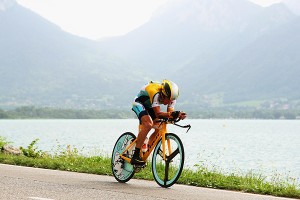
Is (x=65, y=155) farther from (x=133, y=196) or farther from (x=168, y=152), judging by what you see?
(x=133, y=196)

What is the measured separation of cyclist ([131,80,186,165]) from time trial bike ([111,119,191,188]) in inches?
6.1

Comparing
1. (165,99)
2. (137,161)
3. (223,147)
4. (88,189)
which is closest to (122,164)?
(137,161)

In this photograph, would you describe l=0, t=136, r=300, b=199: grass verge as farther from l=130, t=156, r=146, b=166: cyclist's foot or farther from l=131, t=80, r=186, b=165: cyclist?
l=131, t=80, r=186, b=165: cyclist

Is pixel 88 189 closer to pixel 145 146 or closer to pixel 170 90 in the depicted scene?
pixel 145 146

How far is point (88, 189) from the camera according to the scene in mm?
10383

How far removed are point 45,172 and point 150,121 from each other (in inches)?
125

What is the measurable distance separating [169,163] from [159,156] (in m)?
0.49

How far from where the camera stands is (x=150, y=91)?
37.4 feet

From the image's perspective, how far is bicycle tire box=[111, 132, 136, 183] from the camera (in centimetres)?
1205

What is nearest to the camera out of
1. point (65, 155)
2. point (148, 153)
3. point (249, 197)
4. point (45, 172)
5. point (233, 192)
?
point (249, 197)

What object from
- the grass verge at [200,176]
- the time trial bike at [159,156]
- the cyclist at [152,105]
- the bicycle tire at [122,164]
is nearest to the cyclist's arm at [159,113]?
the cyclist at [152,105]

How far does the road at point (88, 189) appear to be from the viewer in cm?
957

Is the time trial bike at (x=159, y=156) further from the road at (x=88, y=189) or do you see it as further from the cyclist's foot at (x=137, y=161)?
the road at (x=88, y=189)

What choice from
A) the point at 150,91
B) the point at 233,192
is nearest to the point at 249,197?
the point at 233,192
